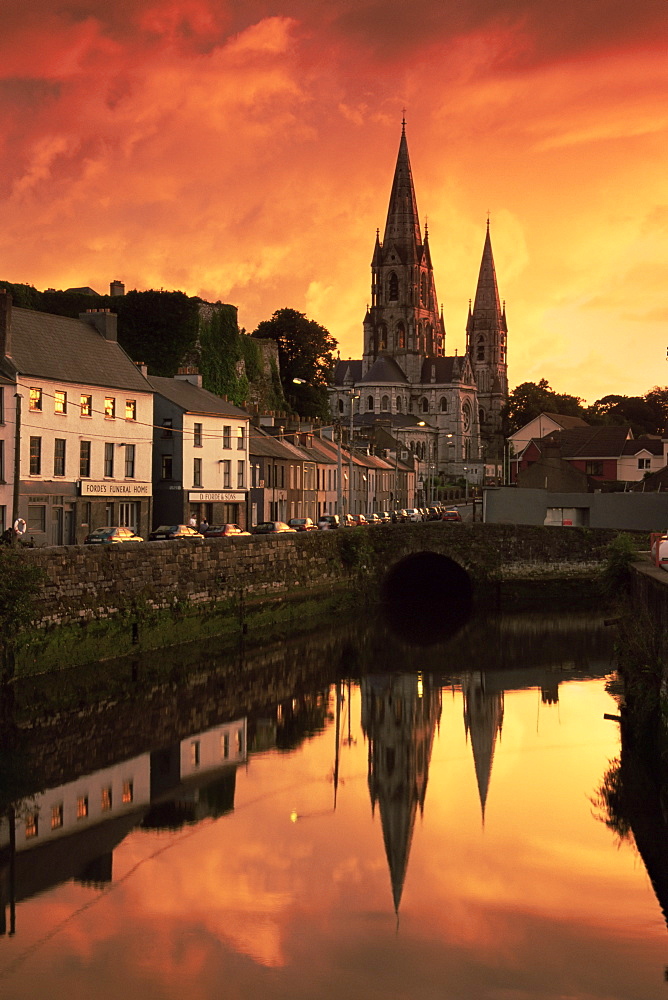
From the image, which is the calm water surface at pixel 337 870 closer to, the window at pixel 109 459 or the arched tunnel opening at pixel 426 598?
the arched tunnel opening at pixel 426 598

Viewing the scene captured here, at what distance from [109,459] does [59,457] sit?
12.3ft

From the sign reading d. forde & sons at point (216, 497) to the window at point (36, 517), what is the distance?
1263cm

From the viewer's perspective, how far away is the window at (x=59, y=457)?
48.5 m

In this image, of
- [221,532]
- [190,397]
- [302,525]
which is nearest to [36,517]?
[221,532]

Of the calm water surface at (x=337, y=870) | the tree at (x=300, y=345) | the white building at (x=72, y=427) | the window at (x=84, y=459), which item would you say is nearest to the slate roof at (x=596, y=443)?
the tree at (x=300, y=345)

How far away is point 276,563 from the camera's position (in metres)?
46.1

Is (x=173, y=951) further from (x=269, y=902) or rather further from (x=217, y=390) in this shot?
(x=217, y=390)

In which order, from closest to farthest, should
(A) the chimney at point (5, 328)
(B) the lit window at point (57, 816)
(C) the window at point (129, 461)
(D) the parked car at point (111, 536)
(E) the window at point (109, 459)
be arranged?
(B) the lit window at point (57, 816)
(D) the parked car at point (111, 536)
(A) the chimney at point (5, 328)
(E) the window at point (109, 459)
(C) the window at point (129, 461)

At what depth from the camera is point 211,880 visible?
19.5 metres

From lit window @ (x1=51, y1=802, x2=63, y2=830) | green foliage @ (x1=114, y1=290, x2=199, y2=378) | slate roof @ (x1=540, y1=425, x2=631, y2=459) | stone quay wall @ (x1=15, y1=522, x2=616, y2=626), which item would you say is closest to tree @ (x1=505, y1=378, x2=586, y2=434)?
slate roof @ (x1=540, y1=425, x2=631, y2=459)

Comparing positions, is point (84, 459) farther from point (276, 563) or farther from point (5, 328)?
point (276, 563)

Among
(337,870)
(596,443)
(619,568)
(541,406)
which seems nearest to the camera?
(337,870)

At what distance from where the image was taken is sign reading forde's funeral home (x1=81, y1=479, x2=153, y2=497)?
5028 centimetres

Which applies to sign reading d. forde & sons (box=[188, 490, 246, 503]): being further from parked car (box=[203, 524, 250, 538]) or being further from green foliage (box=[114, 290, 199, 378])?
green foliage (box=[114, 290, 199, 378])
